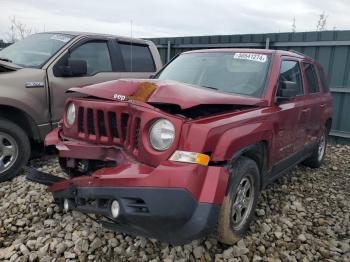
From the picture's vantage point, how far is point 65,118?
3303 mm

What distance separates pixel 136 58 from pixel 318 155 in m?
3.44

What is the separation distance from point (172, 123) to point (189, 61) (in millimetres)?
1869

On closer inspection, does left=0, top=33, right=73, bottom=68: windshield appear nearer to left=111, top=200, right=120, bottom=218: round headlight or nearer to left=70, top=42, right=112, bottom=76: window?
left=70, top=42, right=112, bottom=76: window

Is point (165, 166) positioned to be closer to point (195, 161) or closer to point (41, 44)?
point (195, 161)

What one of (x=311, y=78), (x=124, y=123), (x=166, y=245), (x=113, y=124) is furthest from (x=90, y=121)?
(x=311, y=78)

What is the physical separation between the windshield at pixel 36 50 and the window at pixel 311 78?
3.43m

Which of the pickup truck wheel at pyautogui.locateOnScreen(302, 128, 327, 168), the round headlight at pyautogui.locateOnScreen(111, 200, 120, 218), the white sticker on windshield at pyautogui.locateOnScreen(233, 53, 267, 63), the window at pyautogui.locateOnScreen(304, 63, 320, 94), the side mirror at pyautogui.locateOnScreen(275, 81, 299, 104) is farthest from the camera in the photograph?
the pickup truck wheel at pyautogui.locateOnScreen(302, 128, 327, 168)

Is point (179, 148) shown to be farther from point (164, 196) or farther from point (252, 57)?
point (252, 57)

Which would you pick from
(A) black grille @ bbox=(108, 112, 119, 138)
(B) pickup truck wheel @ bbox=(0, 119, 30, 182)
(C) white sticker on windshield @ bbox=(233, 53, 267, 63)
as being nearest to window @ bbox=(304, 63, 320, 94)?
(C) white sticker on windshield @ bbox=(233, 53, 267, 63)

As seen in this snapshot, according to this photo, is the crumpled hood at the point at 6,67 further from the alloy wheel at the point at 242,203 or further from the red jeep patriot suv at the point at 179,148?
the alloy wheel at the point at 242,203

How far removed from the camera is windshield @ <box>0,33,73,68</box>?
5.04m

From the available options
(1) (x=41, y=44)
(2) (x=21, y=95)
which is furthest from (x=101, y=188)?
(1) (x=41, y=44)

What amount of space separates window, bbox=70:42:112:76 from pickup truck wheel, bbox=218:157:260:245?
3237 mm

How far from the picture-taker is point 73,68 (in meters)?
4.86
